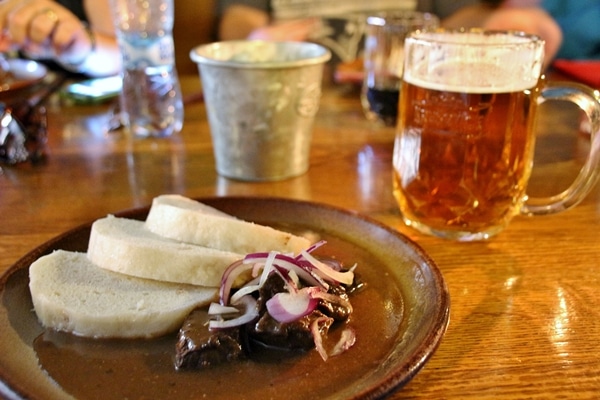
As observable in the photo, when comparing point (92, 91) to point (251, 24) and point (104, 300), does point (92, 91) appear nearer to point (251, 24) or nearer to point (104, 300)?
point (251, 24)

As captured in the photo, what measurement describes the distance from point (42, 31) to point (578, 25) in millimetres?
3510

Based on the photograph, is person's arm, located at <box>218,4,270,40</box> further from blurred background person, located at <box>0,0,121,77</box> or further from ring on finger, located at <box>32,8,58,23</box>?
ring on finger, located at <box>32,8,58,23</box>

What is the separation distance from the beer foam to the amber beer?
0.03 ft

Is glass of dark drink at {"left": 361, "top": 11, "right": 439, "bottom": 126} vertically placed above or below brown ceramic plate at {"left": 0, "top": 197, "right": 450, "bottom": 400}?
above

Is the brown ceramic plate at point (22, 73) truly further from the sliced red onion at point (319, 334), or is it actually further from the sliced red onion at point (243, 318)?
the sliced red onion at point (319, 334)

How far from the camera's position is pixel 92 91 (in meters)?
2.48

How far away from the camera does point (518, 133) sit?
123 centimetres

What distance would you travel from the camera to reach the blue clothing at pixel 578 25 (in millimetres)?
3926

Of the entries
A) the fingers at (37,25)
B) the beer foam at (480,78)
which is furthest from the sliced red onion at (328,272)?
the fingers at (37,25)

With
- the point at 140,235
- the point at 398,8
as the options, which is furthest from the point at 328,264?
the point at 398,8

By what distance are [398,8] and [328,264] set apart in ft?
11.2

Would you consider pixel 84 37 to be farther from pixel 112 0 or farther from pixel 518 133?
pixel 518 133

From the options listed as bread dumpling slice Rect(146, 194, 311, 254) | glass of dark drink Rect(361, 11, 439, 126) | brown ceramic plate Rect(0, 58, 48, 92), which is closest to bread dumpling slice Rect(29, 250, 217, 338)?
bread dumpling slice Rect(146, 194, 311, 254)

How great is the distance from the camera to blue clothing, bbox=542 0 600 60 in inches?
155
